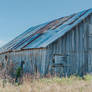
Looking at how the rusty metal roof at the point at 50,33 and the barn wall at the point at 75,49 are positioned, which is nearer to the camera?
the rusty metal roof at the point at 50,33

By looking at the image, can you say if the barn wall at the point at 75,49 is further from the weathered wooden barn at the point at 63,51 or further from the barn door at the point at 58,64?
the barn door at the point at 58,64

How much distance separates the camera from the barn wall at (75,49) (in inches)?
460

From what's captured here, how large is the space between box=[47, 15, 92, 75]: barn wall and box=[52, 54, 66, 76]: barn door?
8.8 inches

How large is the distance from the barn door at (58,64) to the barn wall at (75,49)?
0.73ft

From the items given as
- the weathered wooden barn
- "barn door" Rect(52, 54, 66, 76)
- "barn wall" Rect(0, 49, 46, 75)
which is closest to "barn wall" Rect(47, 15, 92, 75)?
the weathered wooden barn

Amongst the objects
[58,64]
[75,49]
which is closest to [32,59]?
[58,64]

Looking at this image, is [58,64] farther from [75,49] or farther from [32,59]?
[32,59]

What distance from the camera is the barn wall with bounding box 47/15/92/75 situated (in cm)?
1169

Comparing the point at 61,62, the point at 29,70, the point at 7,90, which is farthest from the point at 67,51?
the point at 7,90

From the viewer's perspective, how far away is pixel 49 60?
11336 mm

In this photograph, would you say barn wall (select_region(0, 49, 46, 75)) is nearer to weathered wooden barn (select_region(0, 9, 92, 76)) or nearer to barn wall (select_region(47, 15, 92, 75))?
weathered wooden barn (select_region(0, 9, 92, 76))

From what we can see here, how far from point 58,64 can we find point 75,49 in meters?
2.03

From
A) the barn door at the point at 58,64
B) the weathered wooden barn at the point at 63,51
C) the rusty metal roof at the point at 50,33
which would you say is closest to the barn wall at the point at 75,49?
the weathered wooden barn at the point at 63,51

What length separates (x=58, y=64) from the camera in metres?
11.6
